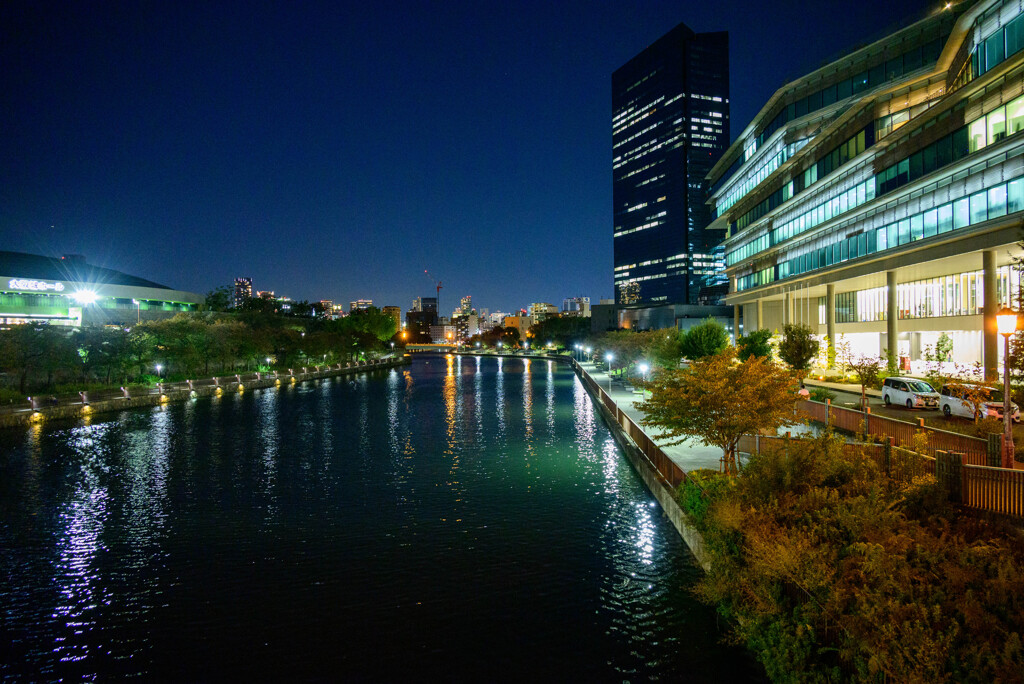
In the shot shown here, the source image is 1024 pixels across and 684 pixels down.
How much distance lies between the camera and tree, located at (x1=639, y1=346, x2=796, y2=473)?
18016mm

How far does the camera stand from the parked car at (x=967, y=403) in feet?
70.0

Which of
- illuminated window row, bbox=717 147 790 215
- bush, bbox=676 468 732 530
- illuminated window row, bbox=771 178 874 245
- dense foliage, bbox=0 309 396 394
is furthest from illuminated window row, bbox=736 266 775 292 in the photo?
dense foliage, bbox=0 309 396 394

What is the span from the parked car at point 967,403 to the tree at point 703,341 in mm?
28174

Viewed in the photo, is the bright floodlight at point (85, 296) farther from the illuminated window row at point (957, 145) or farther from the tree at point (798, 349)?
the illuminated window row at point (957, 145)

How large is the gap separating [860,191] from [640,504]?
135ft

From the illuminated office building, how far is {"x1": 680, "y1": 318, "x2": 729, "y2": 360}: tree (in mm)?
9920

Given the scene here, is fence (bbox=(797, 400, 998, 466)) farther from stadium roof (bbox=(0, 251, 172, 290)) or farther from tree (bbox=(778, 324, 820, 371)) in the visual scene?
stadium roof (bbox=(0, 251, 172, 290))

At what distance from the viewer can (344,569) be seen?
48.1ft

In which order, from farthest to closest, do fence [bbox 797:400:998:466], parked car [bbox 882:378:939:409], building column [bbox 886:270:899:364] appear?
building column [bbox 886:270:899:364] → parked car [bbox 882:378:939:409] → fence [bbox 797:400:998:466]

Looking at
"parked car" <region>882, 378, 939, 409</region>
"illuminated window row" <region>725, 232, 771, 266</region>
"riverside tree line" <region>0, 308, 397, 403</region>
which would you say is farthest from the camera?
"illuminated window row" <region>725, 232, 771, 266</region>

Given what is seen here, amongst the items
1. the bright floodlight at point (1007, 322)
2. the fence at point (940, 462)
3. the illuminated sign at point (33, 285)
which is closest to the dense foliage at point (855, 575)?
the fence at point (940, 462)

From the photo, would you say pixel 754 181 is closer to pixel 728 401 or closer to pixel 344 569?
pixel 728 401

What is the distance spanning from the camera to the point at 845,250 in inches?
2040

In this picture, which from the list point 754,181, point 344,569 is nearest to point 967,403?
point 344,569
